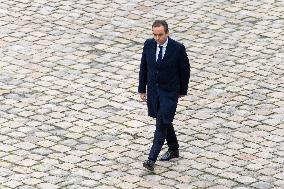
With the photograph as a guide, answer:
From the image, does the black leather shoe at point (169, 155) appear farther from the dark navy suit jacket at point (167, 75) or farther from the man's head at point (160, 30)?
the man's head at point (160, 30)

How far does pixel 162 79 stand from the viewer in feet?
35.9

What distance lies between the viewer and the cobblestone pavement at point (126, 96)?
11.1 metres

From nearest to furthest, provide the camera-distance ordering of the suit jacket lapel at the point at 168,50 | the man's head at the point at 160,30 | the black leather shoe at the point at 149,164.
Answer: the man's head at the point at 160,30 < the suit jacket lapel at the point at 168,50 < the black leather shoe at the point at 149,164

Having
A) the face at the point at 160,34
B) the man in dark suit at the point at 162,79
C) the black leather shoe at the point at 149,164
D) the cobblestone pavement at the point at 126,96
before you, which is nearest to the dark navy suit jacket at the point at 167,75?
the man in dark suit at the point at 162,79

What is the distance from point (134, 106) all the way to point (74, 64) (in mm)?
1664

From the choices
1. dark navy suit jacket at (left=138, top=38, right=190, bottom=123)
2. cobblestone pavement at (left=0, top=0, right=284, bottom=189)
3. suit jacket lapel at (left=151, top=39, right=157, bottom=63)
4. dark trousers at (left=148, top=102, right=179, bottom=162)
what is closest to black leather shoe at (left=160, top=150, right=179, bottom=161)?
cobblestone pavement at (left=0, top=0, right=284, bottom=189)

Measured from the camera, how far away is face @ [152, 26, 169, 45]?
1072 centimetres

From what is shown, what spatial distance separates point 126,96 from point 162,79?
2200mm

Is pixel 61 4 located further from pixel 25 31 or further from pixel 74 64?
pixel 74 64

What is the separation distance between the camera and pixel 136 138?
11.9 metres

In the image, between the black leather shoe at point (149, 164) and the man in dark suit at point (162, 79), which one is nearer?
the man in dark suit at point (162, 79)

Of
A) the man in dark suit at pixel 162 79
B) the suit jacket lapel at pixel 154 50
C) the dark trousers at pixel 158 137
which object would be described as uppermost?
the suit jacket lapel at pixel 154 50

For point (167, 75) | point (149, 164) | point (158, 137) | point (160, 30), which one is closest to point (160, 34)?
point (160, 30)

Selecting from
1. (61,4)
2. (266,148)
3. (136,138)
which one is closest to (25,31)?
(61,4)
